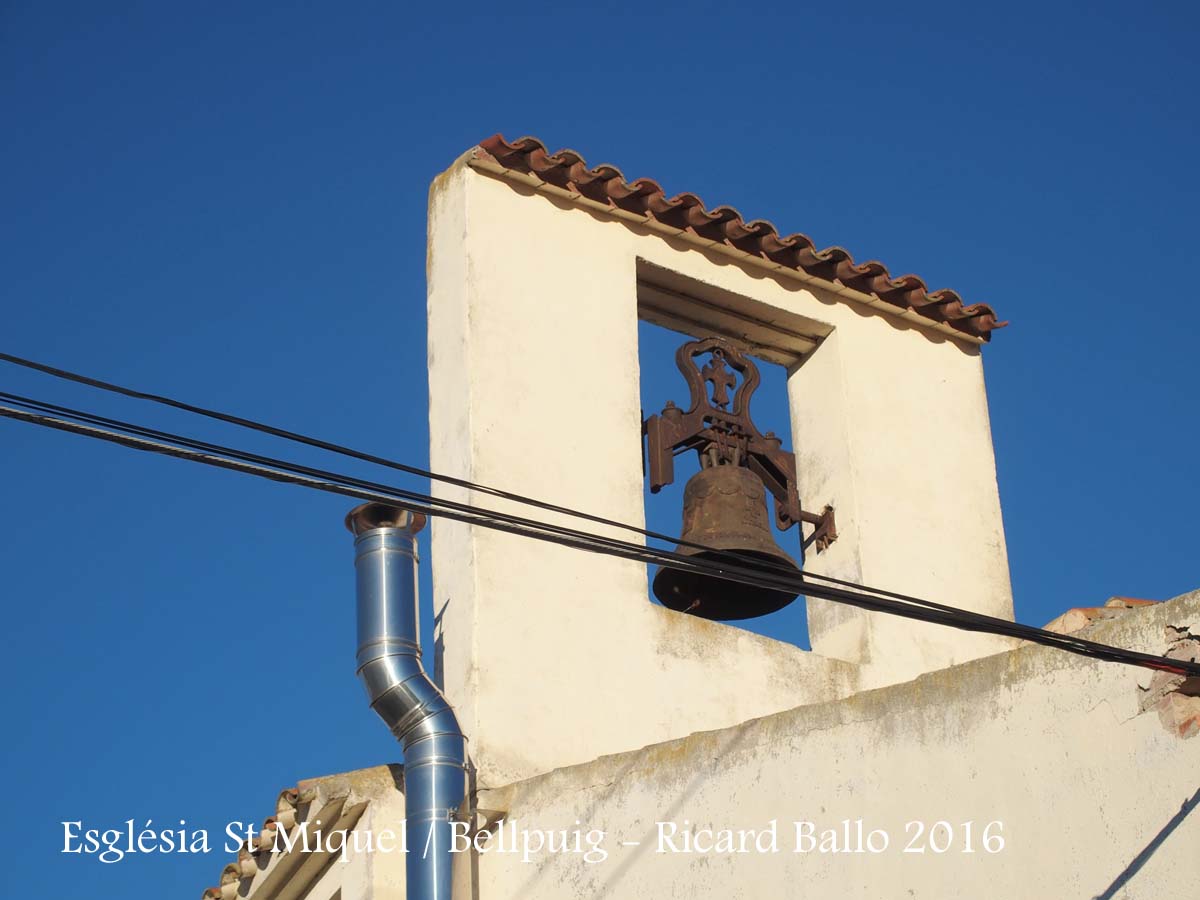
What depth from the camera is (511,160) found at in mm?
8516

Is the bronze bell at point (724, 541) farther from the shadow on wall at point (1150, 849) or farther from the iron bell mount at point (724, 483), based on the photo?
the shadow on wall at point (1150, 849)

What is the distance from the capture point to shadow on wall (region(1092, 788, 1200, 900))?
17.1 ft

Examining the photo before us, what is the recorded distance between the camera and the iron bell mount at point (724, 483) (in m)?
8.05

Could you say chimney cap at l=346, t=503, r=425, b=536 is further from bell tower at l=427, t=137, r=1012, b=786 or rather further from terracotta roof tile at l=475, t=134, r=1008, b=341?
terracotta roof tile at l=475, t=134, r=1008, b=341

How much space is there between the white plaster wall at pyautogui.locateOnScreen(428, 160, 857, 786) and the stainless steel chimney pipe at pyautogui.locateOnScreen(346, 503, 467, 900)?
0.88 feet

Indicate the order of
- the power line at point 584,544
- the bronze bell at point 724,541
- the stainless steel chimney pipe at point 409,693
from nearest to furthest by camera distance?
the power line at point 584,544 → the stainless steel chimney pipe at point 409,693 → the bronze bell at point 724,541

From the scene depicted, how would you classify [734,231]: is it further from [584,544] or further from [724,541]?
[584,544]

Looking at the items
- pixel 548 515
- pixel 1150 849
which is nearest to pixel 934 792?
pixel 1150 849

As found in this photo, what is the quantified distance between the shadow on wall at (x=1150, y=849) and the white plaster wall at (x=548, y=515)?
2.62 metres

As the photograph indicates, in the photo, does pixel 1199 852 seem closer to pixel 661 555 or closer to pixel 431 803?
pixel 661 555

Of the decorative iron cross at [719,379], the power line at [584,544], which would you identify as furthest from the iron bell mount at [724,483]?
the power line at [584,544]

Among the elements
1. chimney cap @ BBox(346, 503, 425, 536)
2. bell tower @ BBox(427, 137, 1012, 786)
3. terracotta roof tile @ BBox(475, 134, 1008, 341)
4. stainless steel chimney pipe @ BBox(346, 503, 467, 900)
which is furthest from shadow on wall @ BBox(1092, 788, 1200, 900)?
terracotta roof tile @ BBox(475, 134, 1008, 341)

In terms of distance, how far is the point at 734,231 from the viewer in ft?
29.5

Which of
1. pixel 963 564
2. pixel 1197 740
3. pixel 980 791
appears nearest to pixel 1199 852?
pixel 1197 740
